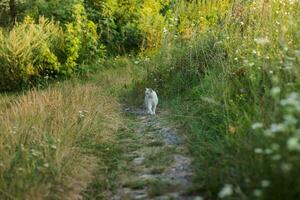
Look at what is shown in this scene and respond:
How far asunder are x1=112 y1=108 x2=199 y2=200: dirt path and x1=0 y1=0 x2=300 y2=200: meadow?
136 mm

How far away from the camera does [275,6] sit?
7.47m

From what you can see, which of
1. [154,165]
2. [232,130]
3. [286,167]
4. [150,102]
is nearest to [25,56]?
[150,102]

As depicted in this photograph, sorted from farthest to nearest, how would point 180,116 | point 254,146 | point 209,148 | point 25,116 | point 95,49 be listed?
1. point 95,49
2. point 180,116
3. point 25,116
4. point 209,148
5. point 254,146

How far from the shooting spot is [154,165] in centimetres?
510

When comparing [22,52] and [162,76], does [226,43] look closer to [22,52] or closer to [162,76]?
[162,76]

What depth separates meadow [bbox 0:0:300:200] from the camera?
12.9ft

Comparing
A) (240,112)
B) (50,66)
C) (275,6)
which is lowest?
(50,66)

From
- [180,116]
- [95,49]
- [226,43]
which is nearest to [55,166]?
[180,116]

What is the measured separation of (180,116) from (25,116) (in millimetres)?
2142

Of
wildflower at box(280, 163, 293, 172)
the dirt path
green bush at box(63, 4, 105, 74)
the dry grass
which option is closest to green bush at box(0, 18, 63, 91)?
green bush at box(63, 4, 105, 74)

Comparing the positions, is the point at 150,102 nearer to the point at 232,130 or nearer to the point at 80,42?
the point at 232,130

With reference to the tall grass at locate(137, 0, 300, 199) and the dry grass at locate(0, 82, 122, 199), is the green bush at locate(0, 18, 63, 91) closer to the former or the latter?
the tall grass at locate(137, 0, 300, 199)

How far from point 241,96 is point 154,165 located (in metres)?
1.31

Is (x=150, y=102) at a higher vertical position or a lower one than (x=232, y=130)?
lower
